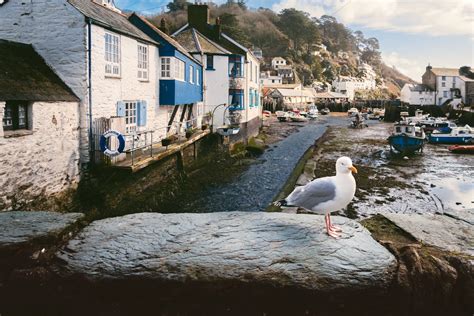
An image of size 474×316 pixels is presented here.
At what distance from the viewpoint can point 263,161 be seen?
32094 millimetres

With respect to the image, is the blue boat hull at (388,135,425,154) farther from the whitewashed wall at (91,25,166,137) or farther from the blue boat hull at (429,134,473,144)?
the whitewashed wall at (91,25,166,137)

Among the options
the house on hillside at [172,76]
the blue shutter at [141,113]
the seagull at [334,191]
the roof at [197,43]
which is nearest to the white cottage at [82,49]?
the blue shutter at [141,113]

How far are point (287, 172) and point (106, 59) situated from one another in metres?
14.7

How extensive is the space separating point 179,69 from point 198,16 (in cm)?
1686

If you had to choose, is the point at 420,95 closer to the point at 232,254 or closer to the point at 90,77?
the point at 90,77

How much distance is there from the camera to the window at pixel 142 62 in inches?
803

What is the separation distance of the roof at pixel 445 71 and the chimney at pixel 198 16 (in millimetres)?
79269

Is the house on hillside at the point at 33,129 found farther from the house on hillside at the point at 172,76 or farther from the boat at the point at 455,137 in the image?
the boat at the point at 455,137

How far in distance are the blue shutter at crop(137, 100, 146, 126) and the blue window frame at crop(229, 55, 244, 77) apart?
61.8 ft

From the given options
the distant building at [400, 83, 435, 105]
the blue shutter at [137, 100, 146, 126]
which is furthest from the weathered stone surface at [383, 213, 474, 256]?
the distant building at [400, 83, 435, 105]

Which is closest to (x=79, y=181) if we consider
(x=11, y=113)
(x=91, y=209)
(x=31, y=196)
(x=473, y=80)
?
(x=91, y=209)

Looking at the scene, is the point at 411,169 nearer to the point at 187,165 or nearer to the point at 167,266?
the point at 187,165

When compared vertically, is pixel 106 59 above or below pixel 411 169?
above

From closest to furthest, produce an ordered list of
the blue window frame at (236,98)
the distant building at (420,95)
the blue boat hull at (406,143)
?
1. the blue boat hull at (406,143)
2. the blue window frame at (236,98)
3. the distant building at (420,95)
